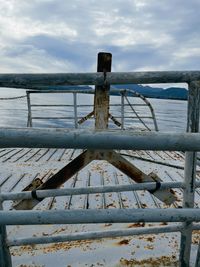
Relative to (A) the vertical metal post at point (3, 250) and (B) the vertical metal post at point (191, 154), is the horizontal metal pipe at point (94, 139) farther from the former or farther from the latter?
(A) the vertical metal post at point (3, 250)

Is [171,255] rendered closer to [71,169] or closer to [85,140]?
[71,169]

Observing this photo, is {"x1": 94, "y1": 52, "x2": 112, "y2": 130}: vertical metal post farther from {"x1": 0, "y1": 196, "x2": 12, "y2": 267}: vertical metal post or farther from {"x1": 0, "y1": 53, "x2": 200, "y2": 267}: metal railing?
{"x1": 0, "y1": 196, "x2": 12, "y2": 267}: vertical metal post

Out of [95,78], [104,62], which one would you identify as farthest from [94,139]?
[104,62]

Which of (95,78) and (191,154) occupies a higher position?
(95,78)

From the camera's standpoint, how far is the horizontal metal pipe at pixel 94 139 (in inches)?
32.8

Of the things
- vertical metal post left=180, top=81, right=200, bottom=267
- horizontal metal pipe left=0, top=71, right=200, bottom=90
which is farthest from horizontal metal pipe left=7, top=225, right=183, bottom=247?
horizontal metal pipe left=0, top=71, right=200, bottom=90

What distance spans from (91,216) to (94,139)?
1.01 feet

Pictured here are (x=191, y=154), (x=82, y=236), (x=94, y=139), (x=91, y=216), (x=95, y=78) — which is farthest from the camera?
(x=82, y=236)

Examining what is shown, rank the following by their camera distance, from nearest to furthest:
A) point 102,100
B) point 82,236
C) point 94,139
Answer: point 94,139, point 102,100, point 82,236

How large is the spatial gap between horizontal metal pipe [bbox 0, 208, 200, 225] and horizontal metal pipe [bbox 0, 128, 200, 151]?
277 mm

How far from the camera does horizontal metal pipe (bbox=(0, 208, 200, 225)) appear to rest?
97cm

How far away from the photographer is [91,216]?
3.19 ft

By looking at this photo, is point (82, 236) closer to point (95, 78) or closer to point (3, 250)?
point (3, 250)

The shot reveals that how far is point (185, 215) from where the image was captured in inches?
39.2
